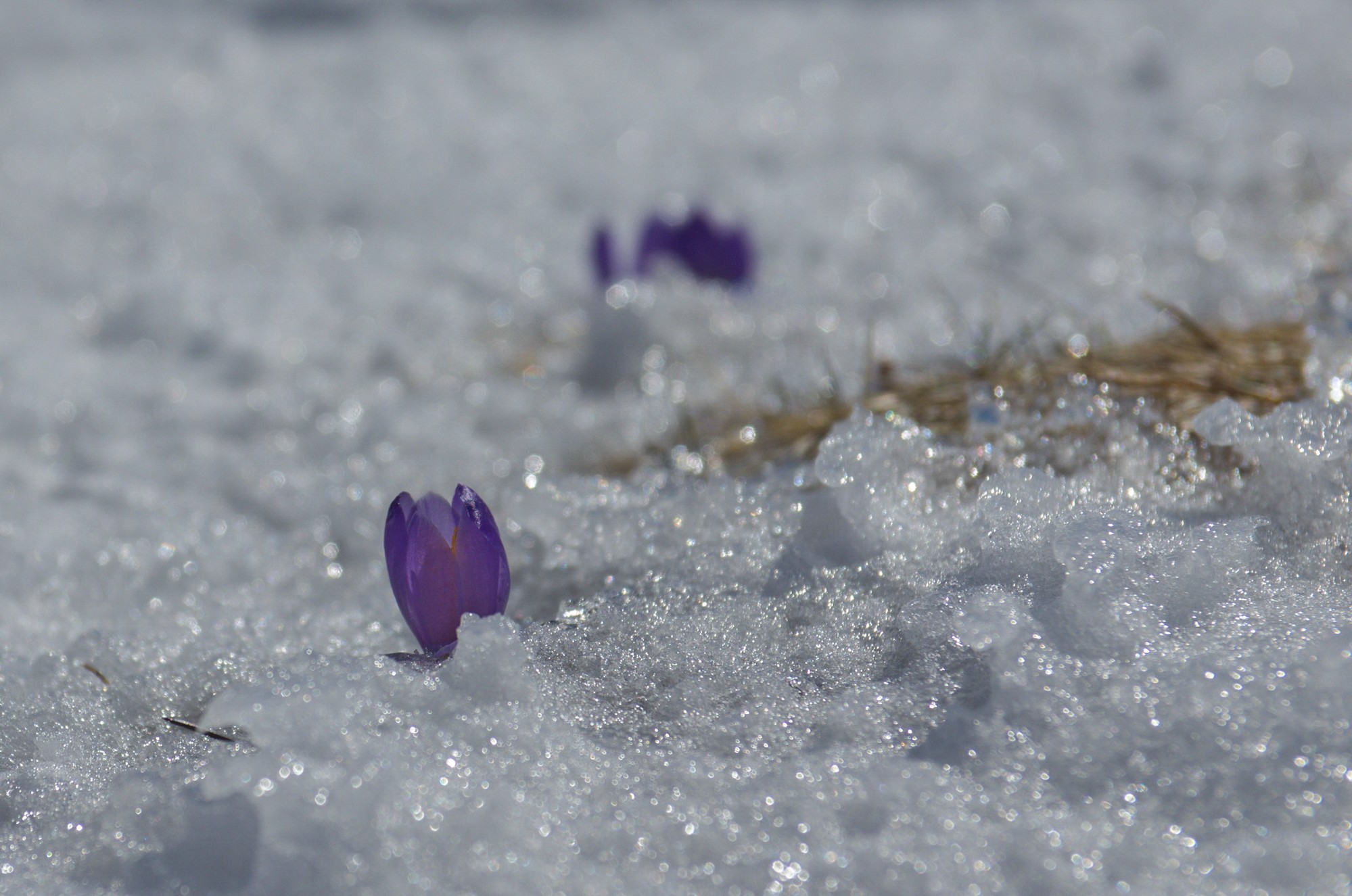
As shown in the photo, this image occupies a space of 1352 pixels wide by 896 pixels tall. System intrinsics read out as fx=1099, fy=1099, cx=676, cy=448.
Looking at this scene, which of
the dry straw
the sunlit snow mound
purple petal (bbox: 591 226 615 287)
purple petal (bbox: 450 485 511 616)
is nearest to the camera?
the sunlit snow mound

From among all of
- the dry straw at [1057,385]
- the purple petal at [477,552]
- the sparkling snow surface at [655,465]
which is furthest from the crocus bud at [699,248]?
the purple petal at [477,552]

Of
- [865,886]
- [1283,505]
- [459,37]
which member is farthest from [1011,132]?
[865,886]

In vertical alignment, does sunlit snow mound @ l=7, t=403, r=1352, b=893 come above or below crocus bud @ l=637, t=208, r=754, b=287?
below

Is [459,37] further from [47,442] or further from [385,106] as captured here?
[47,442]

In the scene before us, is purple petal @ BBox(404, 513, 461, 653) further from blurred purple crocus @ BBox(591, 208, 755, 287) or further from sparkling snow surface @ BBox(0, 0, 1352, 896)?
blurred purple crocus @ BBox(591, 208, 755, 287)

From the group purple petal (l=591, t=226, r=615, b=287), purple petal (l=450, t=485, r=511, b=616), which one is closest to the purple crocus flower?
purple petal (l=450, t=485, r=511, b=616)

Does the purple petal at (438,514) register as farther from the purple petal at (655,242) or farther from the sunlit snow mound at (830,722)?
the purple petal at (655,242)
